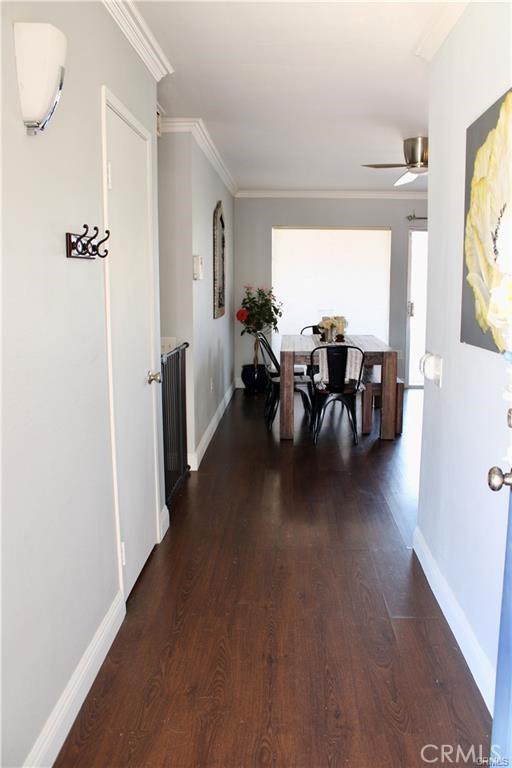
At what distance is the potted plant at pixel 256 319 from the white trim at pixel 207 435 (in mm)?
490

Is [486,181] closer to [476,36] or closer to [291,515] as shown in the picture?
[476,36]

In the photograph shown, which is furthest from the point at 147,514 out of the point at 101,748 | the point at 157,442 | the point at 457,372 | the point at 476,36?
the point at 476,36

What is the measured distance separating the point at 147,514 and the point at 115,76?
1.95 meters

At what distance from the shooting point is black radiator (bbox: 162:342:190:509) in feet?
12.3

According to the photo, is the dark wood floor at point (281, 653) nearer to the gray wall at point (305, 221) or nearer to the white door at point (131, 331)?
the white door at point (131, 331)

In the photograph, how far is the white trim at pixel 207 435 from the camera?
4711mm

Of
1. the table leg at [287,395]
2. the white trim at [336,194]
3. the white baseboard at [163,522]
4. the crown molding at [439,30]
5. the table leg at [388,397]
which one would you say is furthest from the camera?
the white trim at [336,194]

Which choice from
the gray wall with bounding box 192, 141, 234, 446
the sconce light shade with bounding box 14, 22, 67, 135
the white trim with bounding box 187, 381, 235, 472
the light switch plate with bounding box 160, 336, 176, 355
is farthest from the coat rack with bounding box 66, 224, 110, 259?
the white trim with bounding box 187, 381, 235, 472

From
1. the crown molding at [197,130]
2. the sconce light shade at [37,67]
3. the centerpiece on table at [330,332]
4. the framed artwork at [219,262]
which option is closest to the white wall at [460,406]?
the sconce light shade at [37,67]

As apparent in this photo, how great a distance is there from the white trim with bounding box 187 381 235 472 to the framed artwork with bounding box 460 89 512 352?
2764mm

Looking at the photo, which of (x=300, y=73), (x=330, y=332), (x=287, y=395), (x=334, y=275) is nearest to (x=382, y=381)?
(x=330, y=332)

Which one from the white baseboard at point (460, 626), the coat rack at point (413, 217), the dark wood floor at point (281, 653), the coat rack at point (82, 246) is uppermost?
the coat rack at point (413, 217)

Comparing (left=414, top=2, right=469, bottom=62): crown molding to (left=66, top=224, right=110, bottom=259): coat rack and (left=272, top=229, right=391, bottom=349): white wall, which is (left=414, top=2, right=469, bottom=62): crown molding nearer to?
(left=66, top=224, right=110, bottom=259): coat rack

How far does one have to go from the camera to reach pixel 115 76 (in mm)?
2506
